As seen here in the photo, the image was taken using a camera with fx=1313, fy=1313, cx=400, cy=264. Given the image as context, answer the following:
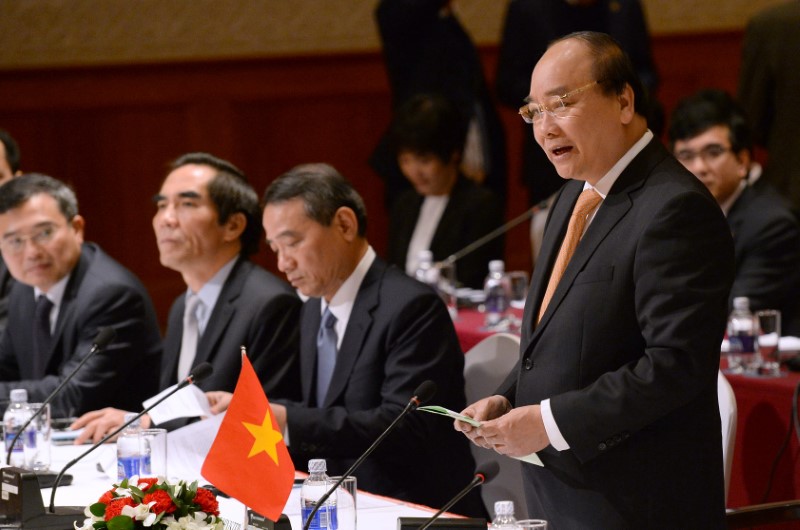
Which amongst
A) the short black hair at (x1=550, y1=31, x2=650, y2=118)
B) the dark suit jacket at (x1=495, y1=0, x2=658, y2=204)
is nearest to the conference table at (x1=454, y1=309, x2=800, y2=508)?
the short black hair at (x1=550, y1=31, x2=650, y2=118)

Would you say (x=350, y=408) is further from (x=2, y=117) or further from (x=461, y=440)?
(x=2, y=117)

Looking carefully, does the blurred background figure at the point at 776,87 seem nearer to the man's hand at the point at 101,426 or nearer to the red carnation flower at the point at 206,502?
the man's hand at the point at 101,426

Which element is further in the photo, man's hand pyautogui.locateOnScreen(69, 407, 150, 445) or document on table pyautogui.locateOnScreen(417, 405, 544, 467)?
man's hand pyautogui.locateOnScreen(69, 407, 150, 445)

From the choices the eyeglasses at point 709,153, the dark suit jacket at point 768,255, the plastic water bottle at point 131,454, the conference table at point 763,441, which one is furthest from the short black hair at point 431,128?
the plastic water bottle at point 131,454

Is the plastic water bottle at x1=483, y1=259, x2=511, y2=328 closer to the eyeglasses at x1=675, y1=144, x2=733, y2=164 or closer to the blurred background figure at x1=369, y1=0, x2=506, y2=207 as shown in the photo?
the eyeglasses at x1=675, y1=144, x2=733, y2=164

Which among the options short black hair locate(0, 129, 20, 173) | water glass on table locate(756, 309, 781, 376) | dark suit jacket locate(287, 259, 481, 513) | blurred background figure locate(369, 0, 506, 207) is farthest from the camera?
blurred background figure locate(369, 0, 506, 207)

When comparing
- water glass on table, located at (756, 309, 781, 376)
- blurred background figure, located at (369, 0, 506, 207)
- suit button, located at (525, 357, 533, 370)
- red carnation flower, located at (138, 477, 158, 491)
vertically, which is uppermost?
blurred background figure, located at (369, 0, 506, 207)

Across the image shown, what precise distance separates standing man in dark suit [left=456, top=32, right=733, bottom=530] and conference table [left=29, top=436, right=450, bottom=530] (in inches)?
14.6

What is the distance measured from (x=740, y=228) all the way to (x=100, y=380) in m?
2.45

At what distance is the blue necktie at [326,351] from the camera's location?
12.1ft

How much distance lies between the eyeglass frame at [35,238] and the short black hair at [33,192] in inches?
2.8

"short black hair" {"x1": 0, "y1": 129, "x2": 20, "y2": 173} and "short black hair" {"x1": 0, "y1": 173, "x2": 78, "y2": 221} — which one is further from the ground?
"short black hair" {"x1": 0, "y1": 129, "x2": 20, "y2": 173}

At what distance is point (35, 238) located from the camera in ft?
14.4

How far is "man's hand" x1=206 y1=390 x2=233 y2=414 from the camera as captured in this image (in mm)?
3322
